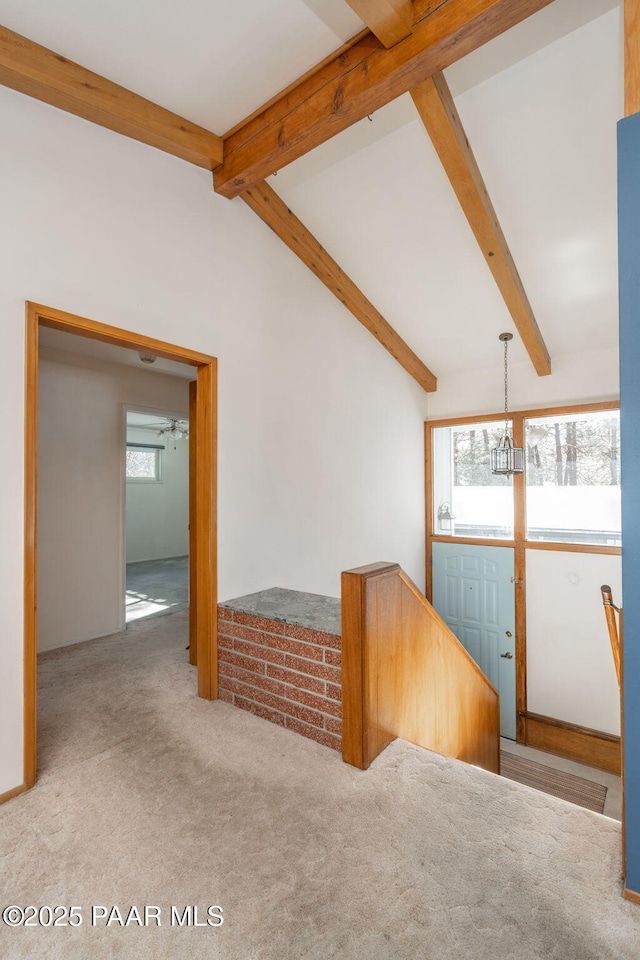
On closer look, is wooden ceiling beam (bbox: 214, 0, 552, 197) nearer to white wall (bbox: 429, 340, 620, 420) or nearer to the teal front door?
white wall (bbox: 429, 340, 620, 420)

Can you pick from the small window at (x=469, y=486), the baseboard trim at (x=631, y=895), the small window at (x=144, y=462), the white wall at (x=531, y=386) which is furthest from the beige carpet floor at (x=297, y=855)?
the small window at (x=144, y=462)

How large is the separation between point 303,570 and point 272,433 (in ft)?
3.44

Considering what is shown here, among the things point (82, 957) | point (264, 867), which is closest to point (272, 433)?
point (264, 867)

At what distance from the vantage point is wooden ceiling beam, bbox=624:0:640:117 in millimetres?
1402

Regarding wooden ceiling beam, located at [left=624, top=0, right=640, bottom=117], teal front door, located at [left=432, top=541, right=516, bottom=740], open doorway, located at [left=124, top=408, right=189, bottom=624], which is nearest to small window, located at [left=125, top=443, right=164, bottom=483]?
open doorway, located at [left=124, top=408, right=189, bottom=624]

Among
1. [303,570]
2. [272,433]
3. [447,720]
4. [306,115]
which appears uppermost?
[306,115]

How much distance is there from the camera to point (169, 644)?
3668mm

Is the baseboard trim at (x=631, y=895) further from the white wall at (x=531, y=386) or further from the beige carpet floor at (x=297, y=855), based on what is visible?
the white wall at (x=531, y=386)

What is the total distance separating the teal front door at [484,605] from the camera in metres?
4.87

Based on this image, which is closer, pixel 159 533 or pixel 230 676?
pixel 230 676

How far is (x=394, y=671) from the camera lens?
2.21 metres

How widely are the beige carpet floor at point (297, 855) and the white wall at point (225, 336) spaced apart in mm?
458

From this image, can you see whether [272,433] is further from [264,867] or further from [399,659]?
[264,867]

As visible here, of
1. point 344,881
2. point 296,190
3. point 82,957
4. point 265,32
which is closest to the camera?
point 82,957
